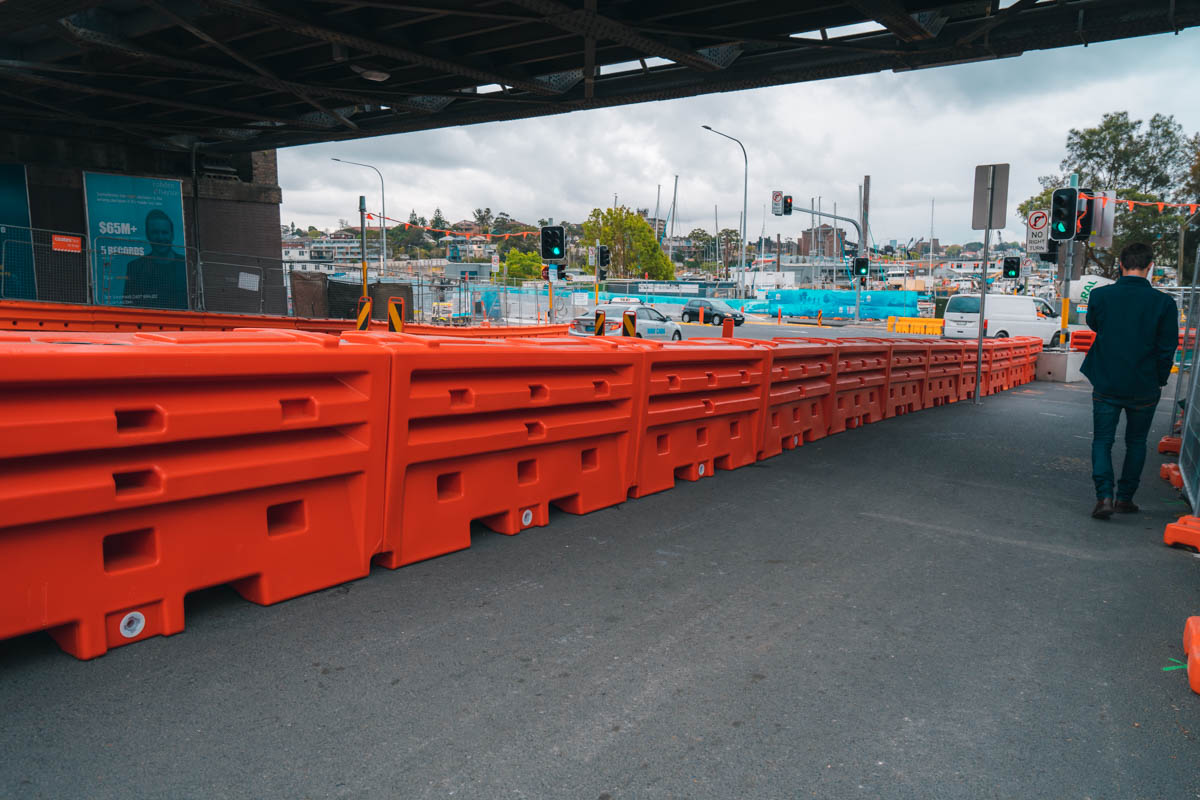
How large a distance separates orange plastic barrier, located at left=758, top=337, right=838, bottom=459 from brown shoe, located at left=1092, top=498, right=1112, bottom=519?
2.82 meters

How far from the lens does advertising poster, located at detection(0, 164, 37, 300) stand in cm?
1595

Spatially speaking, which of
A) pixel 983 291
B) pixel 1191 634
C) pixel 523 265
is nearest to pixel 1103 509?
pixel 1191 634

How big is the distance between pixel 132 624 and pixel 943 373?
12.7m

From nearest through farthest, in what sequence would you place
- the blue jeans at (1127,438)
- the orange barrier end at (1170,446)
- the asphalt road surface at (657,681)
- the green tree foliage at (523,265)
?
the asphalt road surface at (657,681) → the blue jeans at (1127,438) → the orange barrier end at (1170,446) → the green tree foliage at (523,265)

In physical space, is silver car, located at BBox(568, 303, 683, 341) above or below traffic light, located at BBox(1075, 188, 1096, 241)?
below

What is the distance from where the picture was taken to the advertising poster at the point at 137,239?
57.7 feet

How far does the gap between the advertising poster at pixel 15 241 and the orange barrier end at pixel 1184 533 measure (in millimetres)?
18179

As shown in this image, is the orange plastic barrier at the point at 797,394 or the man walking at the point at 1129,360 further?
the orange plastic barrier at the point at 797,394

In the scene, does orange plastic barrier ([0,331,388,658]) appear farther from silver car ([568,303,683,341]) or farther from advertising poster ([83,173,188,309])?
silver car ([568,303,683,341])

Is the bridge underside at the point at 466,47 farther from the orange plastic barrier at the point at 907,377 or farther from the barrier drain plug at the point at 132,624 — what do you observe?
the barrier drain plug at the point at 132,624

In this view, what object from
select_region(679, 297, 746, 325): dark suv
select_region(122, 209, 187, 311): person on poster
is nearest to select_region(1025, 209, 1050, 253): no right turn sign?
select_region(122, 209, 187, 311): person on poster

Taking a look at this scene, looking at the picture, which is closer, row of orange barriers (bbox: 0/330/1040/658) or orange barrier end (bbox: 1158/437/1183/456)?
row of orange barriers (bbox: 0/330/1040/658)

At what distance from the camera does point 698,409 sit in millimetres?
6605

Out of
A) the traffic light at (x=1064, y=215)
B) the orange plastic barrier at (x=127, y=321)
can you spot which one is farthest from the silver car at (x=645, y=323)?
the traffic light at (x=1064, y=215)
